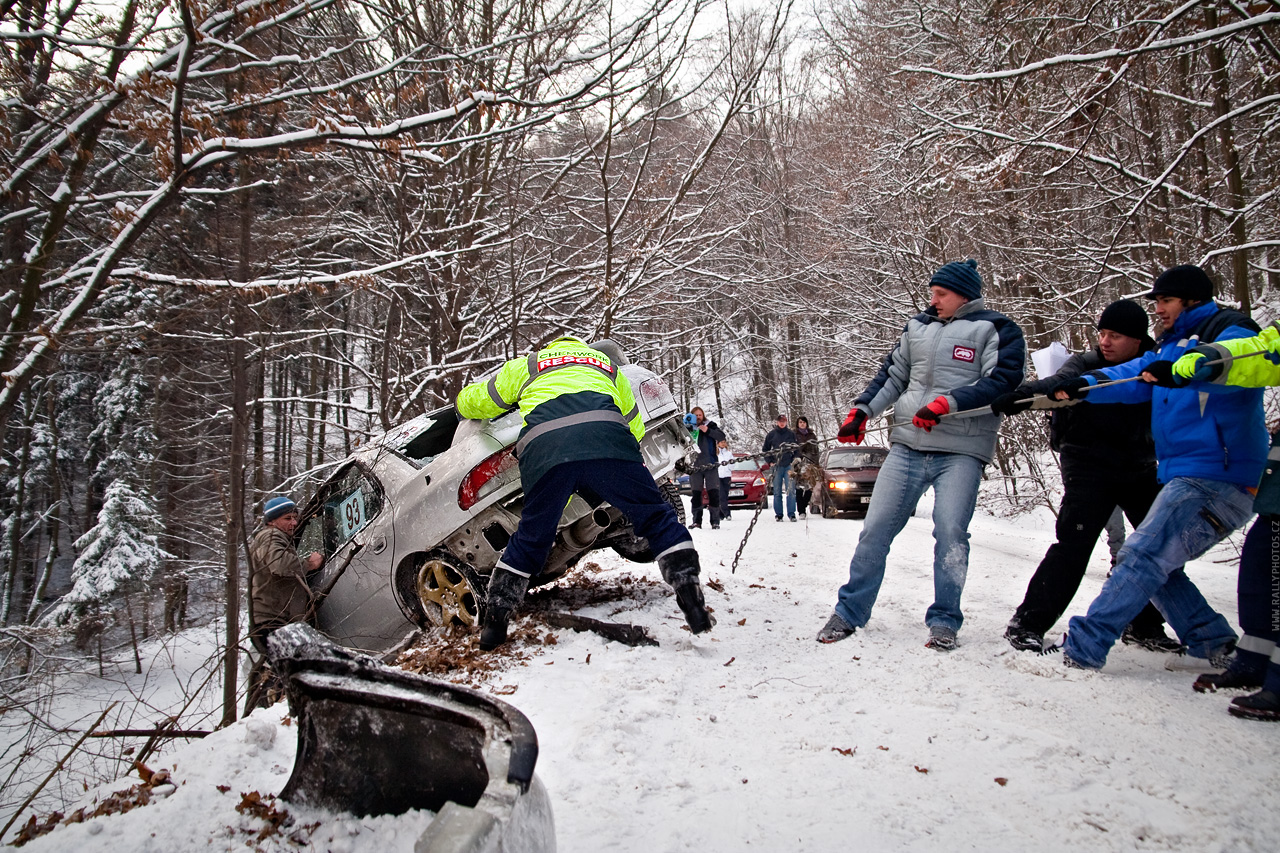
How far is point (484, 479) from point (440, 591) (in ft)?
2.74

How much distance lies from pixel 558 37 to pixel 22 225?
5.90 m

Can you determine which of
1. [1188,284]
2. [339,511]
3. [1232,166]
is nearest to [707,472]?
[339,511]

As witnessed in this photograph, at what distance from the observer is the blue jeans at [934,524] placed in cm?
388

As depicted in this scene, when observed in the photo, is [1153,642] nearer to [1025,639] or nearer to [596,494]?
[1025,639]

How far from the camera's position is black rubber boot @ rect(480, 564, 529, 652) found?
392 cm

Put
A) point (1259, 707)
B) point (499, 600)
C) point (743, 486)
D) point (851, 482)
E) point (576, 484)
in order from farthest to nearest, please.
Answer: point (743, 486)
point (851, 482)
point (499, 600)
point (576, 484)
point (1259, 707)

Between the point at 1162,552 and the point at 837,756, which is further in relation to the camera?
the point at 1162,552

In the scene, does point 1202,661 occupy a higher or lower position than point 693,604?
lower

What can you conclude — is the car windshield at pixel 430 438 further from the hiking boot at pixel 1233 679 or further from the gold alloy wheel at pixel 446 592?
the hiking boot at pixel 1233 679

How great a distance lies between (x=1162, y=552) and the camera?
3240 millimetres

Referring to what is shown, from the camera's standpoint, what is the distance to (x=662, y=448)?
5.75 meters

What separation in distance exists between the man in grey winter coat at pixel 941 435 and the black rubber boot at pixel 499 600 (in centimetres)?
169

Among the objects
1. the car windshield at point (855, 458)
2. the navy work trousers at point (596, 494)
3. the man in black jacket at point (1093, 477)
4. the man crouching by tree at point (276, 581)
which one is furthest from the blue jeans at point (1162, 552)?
the car windshield at point (855, 458)

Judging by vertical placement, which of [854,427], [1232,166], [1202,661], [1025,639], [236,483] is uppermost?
[1232,166]
